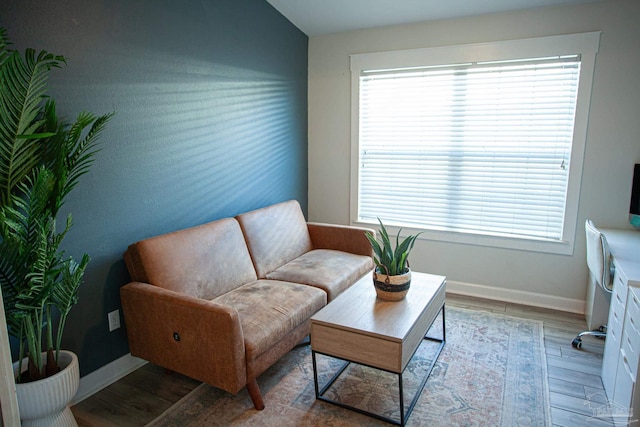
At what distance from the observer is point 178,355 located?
2.13 metres

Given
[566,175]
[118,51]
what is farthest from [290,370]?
[566,175]

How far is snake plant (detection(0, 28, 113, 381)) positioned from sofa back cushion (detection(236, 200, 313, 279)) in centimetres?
134

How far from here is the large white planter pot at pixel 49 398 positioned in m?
1.64

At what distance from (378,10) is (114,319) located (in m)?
3.03

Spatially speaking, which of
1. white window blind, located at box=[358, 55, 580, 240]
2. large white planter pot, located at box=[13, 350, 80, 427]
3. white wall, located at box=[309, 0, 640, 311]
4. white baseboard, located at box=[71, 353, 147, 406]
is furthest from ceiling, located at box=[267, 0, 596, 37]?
large white planter pot, located at box=[13, 350, 80, 427]

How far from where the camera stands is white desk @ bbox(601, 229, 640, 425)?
5.88 feet

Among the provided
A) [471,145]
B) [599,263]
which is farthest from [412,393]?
[471,145]

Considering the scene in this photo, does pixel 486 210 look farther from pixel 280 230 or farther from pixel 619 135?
pixel 280 230

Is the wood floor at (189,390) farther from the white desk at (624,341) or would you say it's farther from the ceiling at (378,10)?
the ceiling at (378,10)

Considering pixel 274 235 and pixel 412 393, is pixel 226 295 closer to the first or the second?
pixel 274 235

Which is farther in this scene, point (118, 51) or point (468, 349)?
point (468, 349)

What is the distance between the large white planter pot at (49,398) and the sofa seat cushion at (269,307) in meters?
0.77

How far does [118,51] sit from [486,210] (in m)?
3.01

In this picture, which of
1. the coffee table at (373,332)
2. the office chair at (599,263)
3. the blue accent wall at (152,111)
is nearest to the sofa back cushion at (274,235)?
the blue accent wall at (152,111)
